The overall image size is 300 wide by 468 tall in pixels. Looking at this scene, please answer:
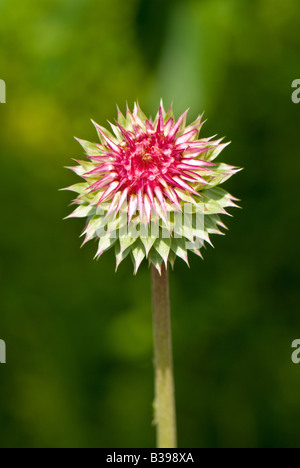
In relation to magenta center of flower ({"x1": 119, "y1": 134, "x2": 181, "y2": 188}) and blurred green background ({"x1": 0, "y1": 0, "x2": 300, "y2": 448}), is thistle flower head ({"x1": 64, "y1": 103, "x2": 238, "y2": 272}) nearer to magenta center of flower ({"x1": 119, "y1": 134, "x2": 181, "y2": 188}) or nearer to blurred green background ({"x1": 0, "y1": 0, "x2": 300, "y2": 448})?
magenta center of flower ({"x1": 119, "y1": 134, "x2": 181, "y2": 188})

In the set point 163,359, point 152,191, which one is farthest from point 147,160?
point 163,359

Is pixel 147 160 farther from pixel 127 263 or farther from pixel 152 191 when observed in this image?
pixel 127 263

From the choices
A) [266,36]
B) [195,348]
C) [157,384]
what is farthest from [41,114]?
[157,384]

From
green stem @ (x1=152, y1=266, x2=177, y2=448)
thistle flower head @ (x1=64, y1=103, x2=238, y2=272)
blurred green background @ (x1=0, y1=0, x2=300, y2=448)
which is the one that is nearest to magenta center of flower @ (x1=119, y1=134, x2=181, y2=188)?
thistle flower head @ (x1=64, y1=103, x2=238, y2=272)

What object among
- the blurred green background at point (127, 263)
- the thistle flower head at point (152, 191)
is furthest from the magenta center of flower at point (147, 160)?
the blurred green background at point (127, 263)

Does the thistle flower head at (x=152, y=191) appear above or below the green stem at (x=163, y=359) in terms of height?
above

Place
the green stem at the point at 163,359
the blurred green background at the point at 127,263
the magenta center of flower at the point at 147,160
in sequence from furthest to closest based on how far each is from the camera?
1. the blurred green background at the point at 127,263
2. the green stem at the point at 163,359
3. the magenta center of flower at the point at 147,160

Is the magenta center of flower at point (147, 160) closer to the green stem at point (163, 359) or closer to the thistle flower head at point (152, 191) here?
the thistle flower head at point (152, 191)
